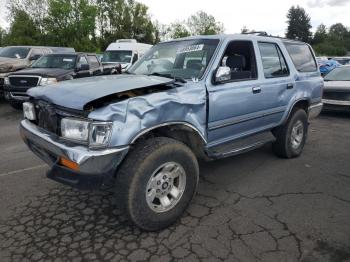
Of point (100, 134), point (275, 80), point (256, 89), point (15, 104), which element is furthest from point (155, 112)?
point (15, 104)

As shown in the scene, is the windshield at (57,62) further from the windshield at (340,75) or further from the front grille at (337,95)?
the windshield at (340,75)

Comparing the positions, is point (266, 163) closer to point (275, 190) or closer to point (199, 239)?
point (275, 190)

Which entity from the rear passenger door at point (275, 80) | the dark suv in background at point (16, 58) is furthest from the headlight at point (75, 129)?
the dark suv in background at point (16, 58)

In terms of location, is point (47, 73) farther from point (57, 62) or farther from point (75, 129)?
point (75, 129)

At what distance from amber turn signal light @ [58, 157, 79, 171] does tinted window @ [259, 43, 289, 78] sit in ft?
9.47

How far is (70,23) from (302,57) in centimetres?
3490

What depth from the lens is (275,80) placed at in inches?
175

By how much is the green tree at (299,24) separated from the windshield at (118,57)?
6700 centimetres

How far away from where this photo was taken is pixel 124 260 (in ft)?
8.77

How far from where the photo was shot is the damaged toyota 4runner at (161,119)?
2691mm

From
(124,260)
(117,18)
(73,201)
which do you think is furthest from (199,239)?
(117,18)

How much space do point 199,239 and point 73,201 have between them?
1620 millimetres

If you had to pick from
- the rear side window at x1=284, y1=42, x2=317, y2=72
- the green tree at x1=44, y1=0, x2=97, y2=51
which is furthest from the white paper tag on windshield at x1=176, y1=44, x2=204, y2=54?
the green tree at x1=44, y1=0, x2=97, y2=51

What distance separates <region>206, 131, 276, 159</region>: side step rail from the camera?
12.1 ft
